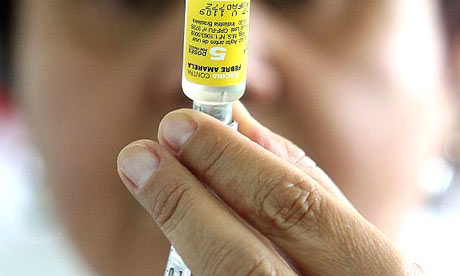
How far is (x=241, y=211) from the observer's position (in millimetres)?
562

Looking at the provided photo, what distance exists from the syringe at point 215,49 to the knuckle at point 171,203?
79 millimetres

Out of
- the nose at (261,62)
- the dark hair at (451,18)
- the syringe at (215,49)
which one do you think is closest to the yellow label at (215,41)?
the syringe at (215,49)

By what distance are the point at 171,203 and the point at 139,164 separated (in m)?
0.05

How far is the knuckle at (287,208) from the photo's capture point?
1.80ft

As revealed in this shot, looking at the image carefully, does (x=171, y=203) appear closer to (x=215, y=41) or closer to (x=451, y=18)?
(x=215, y=41)

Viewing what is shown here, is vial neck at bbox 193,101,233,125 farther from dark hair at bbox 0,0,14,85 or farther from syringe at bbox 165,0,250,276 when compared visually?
dark hair at bbox 0,0,14,85

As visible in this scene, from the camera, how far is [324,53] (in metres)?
0.99

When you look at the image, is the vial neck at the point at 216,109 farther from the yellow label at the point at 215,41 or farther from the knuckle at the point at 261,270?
the knuckle at the point at 261,270

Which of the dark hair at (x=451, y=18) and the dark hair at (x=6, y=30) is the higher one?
the dark hair at (x=451, y=18)

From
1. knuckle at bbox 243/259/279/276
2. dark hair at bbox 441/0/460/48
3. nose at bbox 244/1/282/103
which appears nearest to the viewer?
knuckle at bbox 243/259/279/276

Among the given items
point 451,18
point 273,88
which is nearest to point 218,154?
point 273,88

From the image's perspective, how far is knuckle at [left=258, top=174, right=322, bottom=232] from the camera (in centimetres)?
55

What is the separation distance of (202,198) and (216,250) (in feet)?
0.14

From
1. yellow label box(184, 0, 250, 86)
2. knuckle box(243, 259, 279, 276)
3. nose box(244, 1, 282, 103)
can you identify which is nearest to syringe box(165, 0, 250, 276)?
yellow label box(184, 0, 250, 86)
